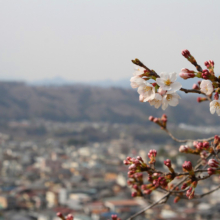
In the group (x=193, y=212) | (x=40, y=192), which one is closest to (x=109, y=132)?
(x=40, y=192)

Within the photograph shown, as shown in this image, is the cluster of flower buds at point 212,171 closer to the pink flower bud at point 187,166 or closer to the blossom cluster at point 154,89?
the pink flower bud at point 187,166

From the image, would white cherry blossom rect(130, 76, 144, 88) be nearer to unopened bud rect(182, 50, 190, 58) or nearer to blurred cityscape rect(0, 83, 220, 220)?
unopened bud rect(182, 50, 190, 58)

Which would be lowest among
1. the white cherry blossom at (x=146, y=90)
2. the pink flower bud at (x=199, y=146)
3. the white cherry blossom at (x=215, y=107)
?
the pink flower bud at (x=199, y=146)

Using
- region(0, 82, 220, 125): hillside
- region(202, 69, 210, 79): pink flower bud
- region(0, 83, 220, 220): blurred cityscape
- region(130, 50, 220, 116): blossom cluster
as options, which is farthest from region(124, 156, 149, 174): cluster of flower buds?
region(0, 82, 220, 125): hillside

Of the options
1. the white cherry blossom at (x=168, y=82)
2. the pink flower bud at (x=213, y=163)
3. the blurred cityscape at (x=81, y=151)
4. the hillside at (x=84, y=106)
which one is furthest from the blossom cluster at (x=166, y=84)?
the hillside at (x=84, y=106)

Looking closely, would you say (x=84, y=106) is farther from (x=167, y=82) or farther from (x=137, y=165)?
(x=167, y=82)

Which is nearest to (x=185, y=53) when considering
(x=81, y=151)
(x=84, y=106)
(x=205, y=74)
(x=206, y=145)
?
(x=205, y=74)

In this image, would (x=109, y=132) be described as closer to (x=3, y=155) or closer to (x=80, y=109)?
(x=80, y=109)
